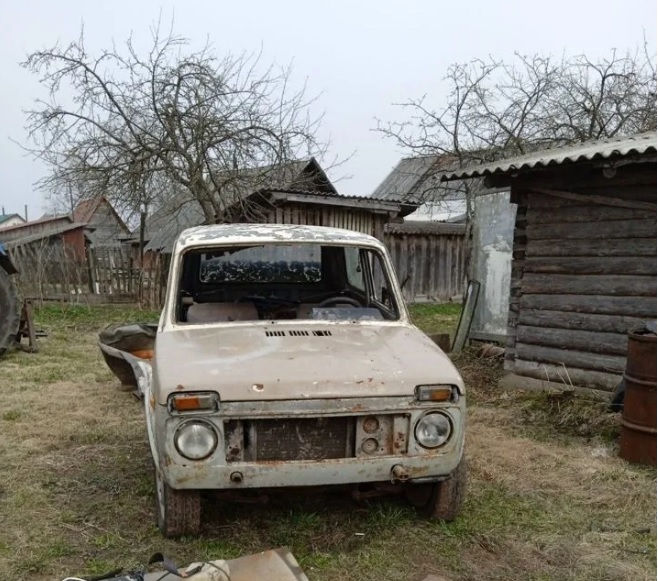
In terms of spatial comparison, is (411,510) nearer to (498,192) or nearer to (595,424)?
(595,424)

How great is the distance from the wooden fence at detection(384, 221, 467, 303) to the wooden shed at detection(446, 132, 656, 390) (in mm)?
9590

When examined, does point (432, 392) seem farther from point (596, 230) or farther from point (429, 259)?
point (429, 259)

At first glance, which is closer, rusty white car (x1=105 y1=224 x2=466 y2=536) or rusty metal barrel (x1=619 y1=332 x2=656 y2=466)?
rusty white car (x1=105 y1=224 x2=466 y2=536)

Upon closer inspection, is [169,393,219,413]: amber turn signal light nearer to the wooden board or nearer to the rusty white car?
the rusty white car

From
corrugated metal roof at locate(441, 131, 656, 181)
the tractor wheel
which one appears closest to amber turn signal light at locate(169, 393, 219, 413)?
corrugated metal roof at locate(441, 131, 656, 181)

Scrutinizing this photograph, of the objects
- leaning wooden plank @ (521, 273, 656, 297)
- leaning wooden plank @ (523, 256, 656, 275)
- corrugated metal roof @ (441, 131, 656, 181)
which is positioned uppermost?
corrugated metal roof @ (441, 131, 656, 181)

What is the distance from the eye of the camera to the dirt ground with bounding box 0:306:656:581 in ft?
11.0

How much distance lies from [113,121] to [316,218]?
4.70 m

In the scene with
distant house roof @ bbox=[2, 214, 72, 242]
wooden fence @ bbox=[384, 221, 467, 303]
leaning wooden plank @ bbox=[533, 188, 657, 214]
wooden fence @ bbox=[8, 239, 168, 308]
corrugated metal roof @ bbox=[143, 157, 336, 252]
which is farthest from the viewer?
distant house roof @ bbox=[2, 214, 72, 242]

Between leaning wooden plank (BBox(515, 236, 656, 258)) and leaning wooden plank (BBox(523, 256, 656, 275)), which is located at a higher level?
leaning wooden plank (BBox(515, 236, 656, 258))

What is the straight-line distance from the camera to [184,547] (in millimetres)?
3469

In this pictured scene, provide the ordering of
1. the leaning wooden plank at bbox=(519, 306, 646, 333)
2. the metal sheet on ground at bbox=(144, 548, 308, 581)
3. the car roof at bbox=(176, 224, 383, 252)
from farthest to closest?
1. the leaning wooden plank at bbox=(519, 306, 646, 333)
2. the car roof at bbox=(176, 224, 383, 252)
3. the metal sheet on ground at bbox=(144, 548, 308, 581)

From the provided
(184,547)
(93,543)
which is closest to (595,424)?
(184,547)

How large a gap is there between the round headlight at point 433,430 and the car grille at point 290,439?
367mm
